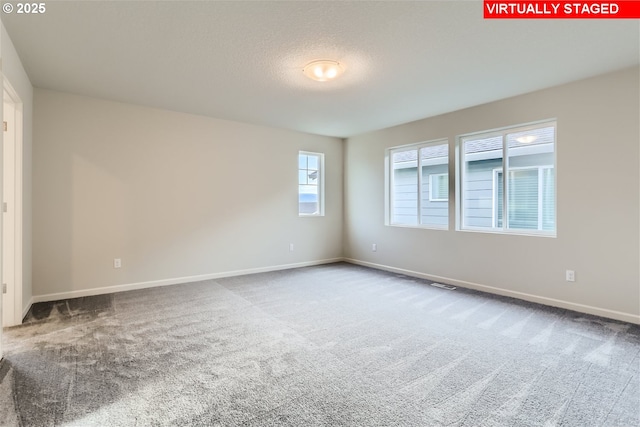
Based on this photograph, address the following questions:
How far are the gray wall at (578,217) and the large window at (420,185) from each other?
236 millimetres

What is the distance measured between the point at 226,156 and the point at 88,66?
2192 millimetres

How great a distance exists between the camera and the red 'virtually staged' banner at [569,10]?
228cm

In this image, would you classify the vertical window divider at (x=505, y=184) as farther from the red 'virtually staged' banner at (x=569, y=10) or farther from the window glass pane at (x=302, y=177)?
the window glass pane at (x=302, y=177)

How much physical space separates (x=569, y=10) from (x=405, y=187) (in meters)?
3.38

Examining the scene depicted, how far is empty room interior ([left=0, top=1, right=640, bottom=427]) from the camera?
2068mm

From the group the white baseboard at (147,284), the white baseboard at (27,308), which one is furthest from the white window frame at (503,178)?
the white baseboard at (27,308)

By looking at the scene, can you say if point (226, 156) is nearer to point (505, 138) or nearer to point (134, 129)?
point (134, 129)

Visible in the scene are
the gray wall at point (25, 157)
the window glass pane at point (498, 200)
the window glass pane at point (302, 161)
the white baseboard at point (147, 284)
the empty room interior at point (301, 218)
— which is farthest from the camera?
the window glass pane at point (302, 161)

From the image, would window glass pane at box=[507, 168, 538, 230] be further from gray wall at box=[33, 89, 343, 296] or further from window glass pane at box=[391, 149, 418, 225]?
gray wall at box=[33, 89, 343, 296]

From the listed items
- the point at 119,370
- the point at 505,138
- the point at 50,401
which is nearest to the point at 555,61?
the point at 505,138

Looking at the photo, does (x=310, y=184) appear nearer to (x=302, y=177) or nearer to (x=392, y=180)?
(x=302, y=177)

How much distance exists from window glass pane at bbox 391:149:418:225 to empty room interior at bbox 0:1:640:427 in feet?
0.13

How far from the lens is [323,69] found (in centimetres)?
305

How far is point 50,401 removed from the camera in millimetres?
1885
